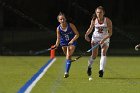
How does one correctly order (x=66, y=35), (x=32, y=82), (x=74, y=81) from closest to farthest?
(x=32, y=82)
(x=74, y=81)
(x=66, y=35)

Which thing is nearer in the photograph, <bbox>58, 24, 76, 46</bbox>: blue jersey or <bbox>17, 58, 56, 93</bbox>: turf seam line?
<bbox>17, 58, 56, 93</bbox>: turf seam line

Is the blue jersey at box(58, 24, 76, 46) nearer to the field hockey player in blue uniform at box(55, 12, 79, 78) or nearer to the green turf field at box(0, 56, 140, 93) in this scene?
the field hockey player in blue uniform at box(55, 12, 79, 78)

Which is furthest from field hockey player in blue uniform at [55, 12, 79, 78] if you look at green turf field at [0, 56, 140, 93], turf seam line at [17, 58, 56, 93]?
turf seam line at [17, 58, 56, 93]

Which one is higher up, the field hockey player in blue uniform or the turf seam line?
the field hockey player in blue uniform

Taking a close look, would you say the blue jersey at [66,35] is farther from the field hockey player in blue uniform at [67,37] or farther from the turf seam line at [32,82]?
the turf seam line at [32,82]

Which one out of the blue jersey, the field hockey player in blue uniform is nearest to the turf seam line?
the field hockey player in blue uniform

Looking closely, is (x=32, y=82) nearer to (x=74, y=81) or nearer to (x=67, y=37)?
(x=74, y=81)

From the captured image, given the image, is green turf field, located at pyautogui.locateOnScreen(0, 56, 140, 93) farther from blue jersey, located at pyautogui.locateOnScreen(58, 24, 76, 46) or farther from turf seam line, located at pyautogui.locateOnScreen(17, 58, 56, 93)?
blue jersey, located at pyautogui.locateOnScreen(58, 24, 76, 46)

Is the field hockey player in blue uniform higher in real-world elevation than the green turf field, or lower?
higher

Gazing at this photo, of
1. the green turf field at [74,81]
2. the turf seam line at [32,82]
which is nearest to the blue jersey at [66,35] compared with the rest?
the green turf field at [74,81]

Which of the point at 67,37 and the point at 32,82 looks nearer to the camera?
the point at 32,82

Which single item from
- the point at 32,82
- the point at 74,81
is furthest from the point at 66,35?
the point at 32,82

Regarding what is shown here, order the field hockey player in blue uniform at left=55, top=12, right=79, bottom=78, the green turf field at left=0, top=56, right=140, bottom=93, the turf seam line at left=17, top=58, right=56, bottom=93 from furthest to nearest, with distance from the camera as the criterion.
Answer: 1. the field hockey player in blue uniform at left=55, top=12, right=79, bottom=78
2. the green turf field at left=0, top=56, right=140, bottom=93
3. the turf seam line at left=17, top=58, right=56, bottom=93

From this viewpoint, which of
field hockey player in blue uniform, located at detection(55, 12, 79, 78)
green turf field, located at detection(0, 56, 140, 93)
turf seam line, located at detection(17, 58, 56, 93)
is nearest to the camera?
turf seam line, located at detection(17, 58, 56, 93)
